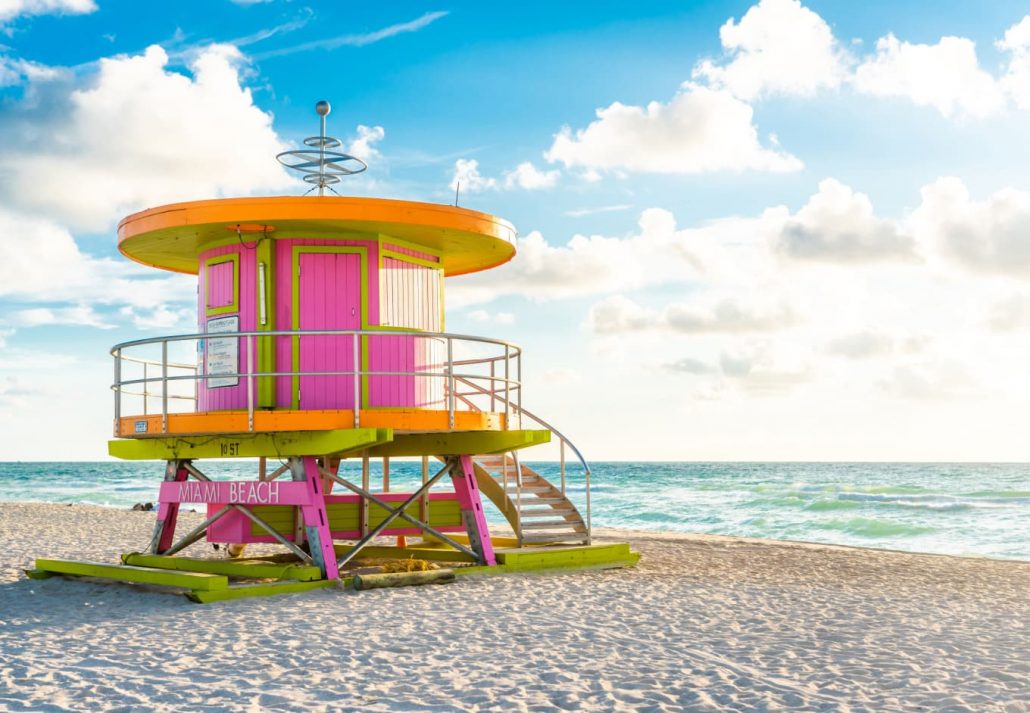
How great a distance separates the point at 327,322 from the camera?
12.5m

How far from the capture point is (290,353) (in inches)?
491

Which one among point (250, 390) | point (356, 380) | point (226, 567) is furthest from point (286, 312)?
point (226, 567)

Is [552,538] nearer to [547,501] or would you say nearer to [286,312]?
[547,501]

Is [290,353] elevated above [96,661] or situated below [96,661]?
above

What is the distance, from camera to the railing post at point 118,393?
13305 mm

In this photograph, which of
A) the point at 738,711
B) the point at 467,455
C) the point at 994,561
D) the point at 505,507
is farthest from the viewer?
the point at 994,561

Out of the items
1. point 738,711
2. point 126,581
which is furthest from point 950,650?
point 126,581

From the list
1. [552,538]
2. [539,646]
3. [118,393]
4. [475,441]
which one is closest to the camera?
[539,646]

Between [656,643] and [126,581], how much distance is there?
7.32 m

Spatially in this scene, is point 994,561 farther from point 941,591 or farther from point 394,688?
point 394,688

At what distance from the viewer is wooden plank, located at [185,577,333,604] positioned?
11250mm

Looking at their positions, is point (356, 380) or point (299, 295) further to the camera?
point (299, 295)

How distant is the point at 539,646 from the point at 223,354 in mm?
6017

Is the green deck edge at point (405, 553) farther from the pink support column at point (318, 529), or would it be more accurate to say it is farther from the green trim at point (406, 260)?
the green trim at point (406, 260)
